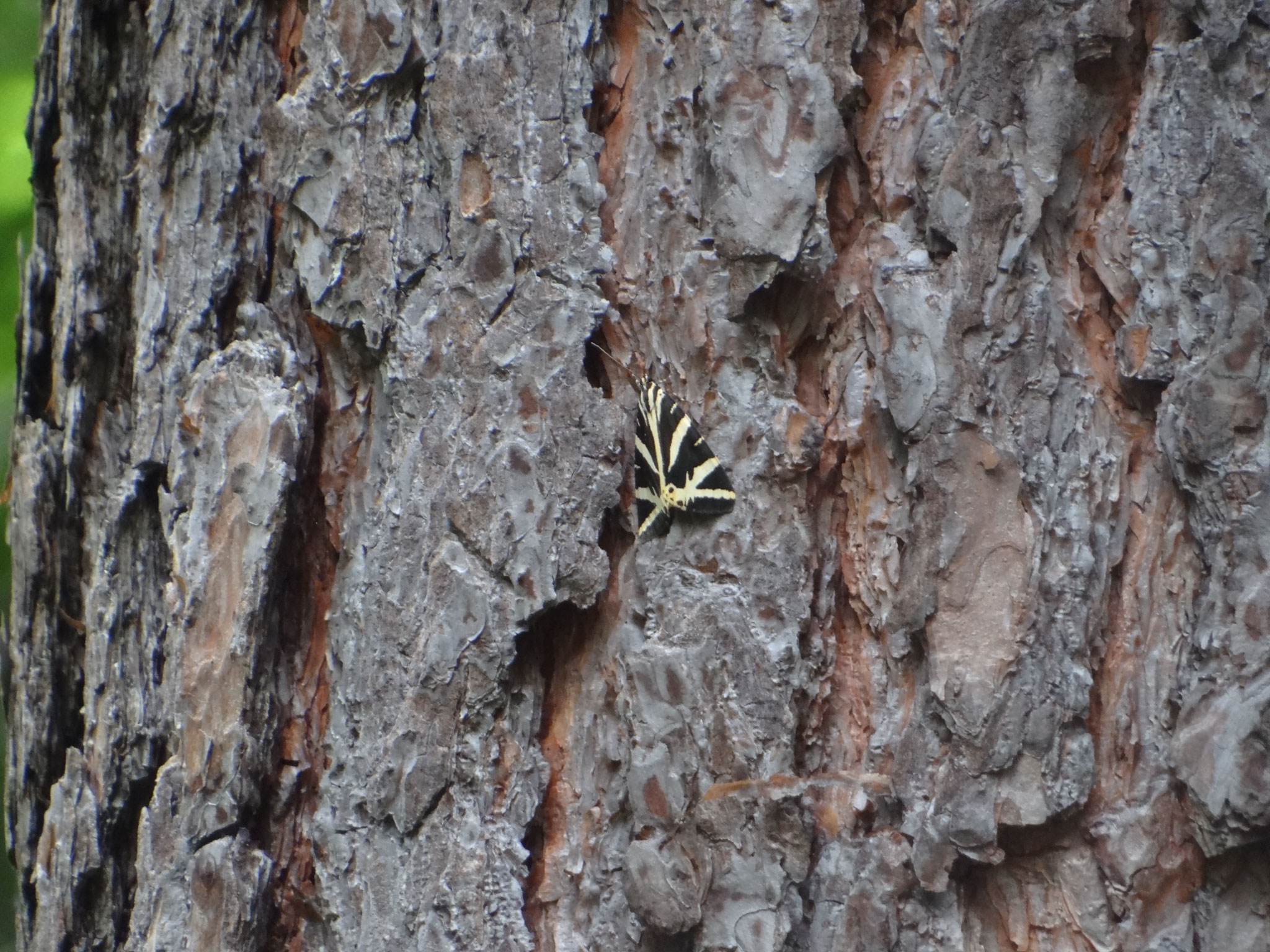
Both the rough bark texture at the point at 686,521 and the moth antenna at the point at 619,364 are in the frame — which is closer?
the rough bark texture at the point at 686,521

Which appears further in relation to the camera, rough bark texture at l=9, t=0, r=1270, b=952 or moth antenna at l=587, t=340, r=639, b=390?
moth antenna at l=587, t=340, r=639, b=390

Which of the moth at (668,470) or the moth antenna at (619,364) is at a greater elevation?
the moth antenna at (619,364)

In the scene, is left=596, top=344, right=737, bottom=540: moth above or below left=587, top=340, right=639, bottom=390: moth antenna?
below

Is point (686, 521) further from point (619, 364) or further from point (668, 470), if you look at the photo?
point (619, 364)

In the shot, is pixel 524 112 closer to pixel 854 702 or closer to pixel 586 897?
pixel 854 702
